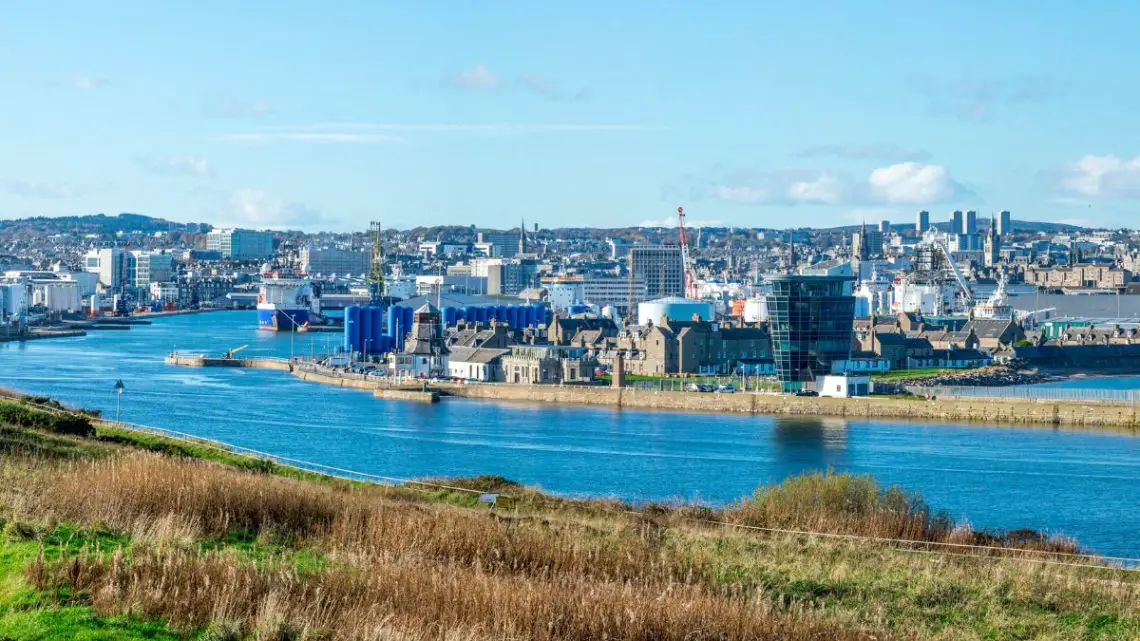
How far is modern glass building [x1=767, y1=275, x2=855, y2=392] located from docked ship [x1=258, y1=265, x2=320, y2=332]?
91.3 feet

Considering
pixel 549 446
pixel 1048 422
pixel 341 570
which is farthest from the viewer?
pixel 1048 422

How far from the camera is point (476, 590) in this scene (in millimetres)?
5410

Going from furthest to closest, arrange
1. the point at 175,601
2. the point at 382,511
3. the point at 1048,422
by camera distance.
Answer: the point at 1048,422 → the point at 382,511 → the point at 175,601

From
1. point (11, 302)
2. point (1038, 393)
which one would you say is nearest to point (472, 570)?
point (1038, 393)

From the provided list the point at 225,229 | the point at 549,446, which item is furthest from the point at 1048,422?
the point at 225,229

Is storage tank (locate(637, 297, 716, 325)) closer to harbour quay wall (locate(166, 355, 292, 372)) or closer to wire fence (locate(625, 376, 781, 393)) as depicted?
harbour quay wall (locate(166, 355, 292, 372))

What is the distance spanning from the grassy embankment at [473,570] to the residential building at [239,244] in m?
104

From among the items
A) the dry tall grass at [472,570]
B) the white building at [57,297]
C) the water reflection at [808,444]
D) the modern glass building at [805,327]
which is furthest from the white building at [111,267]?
the dry tall grass at [472,570]

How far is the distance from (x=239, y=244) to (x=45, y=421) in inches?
4056

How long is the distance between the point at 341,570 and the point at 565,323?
27.4 metres

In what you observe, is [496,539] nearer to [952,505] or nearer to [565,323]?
[952,505]

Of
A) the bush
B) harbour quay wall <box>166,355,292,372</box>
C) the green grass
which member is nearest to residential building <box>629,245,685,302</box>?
harbour quay wall <box>166,355,292,372</box>

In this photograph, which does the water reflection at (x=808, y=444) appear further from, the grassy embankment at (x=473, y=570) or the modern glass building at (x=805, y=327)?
the grassy embankment at (x=473, y=570)

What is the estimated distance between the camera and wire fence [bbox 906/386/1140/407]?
21.4m
